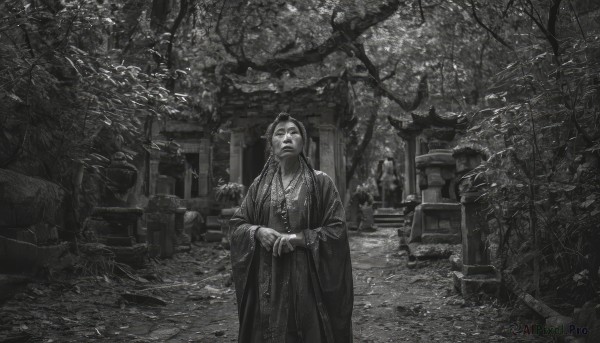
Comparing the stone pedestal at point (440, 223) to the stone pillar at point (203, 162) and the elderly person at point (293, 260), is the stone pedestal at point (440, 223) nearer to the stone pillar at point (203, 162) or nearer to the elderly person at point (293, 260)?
the elderly person at point (293, 260)

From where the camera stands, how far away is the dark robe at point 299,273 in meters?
2.93

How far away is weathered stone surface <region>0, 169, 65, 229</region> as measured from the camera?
15.2ft

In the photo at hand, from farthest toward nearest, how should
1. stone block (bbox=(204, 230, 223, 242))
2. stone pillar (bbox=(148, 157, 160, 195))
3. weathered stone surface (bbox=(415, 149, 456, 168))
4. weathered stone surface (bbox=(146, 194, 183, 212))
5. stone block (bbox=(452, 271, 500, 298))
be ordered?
stone block (bbox=(204, 230, 223, 242)) → stone pillar (bbox=(148, 157, 160, 195)) → weathered stone surface (bbox=(146, 194, 183, 212)) → weathered stone surface (bbox=(415, 149, 456, 168)) → stone block (bbox=(452, 271, 500, 298))

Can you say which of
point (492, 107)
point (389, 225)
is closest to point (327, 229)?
point (492, 107)

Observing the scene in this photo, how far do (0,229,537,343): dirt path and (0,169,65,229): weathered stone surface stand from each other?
31.3 inches

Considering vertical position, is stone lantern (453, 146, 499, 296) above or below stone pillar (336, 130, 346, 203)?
below

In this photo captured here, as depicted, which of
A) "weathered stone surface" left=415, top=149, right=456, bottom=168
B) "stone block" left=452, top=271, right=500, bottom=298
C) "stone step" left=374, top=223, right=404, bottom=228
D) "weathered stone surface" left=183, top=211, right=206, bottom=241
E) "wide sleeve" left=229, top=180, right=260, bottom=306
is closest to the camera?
"wide sleeve" left=229, top=180, right=260, bottom=306

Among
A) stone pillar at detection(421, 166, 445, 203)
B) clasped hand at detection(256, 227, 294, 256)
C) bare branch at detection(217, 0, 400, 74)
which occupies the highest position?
bare branch at detection(217, 0, 400, 74)

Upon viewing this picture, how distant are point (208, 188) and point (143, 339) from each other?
11.6 m

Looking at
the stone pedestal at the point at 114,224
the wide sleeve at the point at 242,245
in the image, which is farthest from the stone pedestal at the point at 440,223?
the wide sleeve at the point at 242,245

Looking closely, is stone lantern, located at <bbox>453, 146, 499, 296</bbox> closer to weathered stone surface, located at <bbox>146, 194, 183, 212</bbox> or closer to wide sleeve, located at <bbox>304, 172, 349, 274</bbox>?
wide sleeve, located at <bbox>304, 172, 349, 274</bbox>

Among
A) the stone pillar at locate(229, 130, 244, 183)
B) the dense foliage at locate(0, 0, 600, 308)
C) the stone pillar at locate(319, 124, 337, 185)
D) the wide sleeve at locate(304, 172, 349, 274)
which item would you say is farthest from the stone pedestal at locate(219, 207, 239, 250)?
the wide sleeve at locate(304, 172, 349, 274)

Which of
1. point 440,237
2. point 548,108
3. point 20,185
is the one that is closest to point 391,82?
point 440,237

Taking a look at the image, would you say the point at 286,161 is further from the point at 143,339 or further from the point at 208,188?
the point at 208,188
